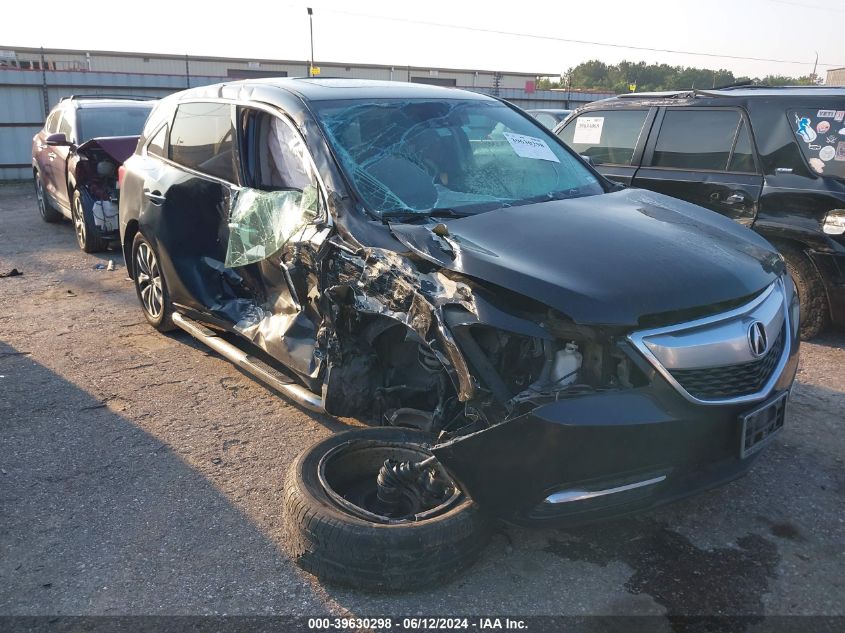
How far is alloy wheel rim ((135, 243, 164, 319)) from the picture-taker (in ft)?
17.3

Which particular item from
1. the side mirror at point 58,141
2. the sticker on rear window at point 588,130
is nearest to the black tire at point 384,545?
the sticker on rear window at point 588,130

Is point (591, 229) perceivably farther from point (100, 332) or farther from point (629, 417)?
point (100, 332)

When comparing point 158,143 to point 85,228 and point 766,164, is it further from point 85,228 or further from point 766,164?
point 766,164

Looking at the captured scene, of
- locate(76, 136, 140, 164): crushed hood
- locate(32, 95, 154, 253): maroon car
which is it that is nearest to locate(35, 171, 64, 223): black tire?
locate(32, 95, 154, 253): maroon car

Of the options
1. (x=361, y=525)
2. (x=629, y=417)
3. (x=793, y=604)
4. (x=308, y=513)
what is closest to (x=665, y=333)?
(x=629, y=417)

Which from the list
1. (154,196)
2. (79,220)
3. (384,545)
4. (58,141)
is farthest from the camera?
(58,141)

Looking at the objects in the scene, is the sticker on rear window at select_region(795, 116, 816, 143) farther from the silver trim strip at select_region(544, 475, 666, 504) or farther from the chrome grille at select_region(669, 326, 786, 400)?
the silver trim strip at select_region(544, 475, 666, 504)

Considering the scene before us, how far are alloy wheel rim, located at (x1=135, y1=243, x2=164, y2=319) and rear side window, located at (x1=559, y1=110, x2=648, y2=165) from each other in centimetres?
377

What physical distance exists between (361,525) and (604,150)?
16.5 feet

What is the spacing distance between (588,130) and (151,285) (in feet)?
13.8

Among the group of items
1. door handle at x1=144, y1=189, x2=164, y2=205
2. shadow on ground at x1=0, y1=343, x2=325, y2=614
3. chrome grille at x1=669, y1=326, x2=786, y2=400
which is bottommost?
shadow on ground at x1=0, y1=343, x2=325, y2=614

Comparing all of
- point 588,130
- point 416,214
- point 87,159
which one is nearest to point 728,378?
point 416,214

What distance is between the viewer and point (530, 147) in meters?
4.08

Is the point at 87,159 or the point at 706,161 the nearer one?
the point at 706,161
